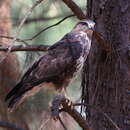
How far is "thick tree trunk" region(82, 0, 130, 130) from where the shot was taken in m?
3.66

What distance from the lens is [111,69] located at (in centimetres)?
369

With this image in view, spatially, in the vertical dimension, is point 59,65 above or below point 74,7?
below

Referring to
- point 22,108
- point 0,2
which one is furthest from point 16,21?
point 22,108

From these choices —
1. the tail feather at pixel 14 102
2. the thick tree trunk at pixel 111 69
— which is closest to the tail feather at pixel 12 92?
the tail feather at pixel 14 102

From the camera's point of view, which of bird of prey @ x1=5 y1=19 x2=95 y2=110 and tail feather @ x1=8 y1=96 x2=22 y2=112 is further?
bird of prey @ x1=5 y1=19 x2=95 y2=110

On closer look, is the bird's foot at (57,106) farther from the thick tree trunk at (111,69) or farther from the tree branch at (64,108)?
the thick tree trunk at (111,69)

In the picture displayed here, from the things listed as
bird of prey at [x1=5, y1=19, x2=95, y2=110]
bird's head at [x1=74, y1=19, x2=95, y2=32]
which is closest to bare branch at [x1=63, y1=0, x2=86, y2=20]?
bird's head at [x1=74, y1=19, x2=95, y2=32]

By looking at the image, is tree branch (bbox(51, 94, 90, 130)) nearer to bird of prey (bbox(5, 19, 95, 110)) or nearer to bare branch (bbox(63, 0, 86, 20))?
bare branch (bbox(63, 0, 86, 20))

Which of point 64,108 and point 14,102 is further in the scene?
point 14,102

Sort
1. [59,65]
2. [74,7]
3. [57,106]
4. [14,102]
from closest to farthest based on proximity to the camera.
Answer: [57,106] → [74,7] → [14,102] → [59,65]

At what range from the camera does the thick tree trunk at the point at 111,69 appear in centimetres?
366

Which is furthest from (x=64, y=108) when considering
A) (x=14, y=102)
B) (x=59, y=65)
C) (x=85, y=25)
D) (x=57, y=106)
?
(x=85, y=25)

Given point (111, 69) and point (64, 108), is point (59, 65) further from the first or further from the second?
point (64, 108)

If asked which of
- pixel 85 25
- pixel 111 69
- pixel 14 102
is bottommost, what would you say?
pixel 14 102
